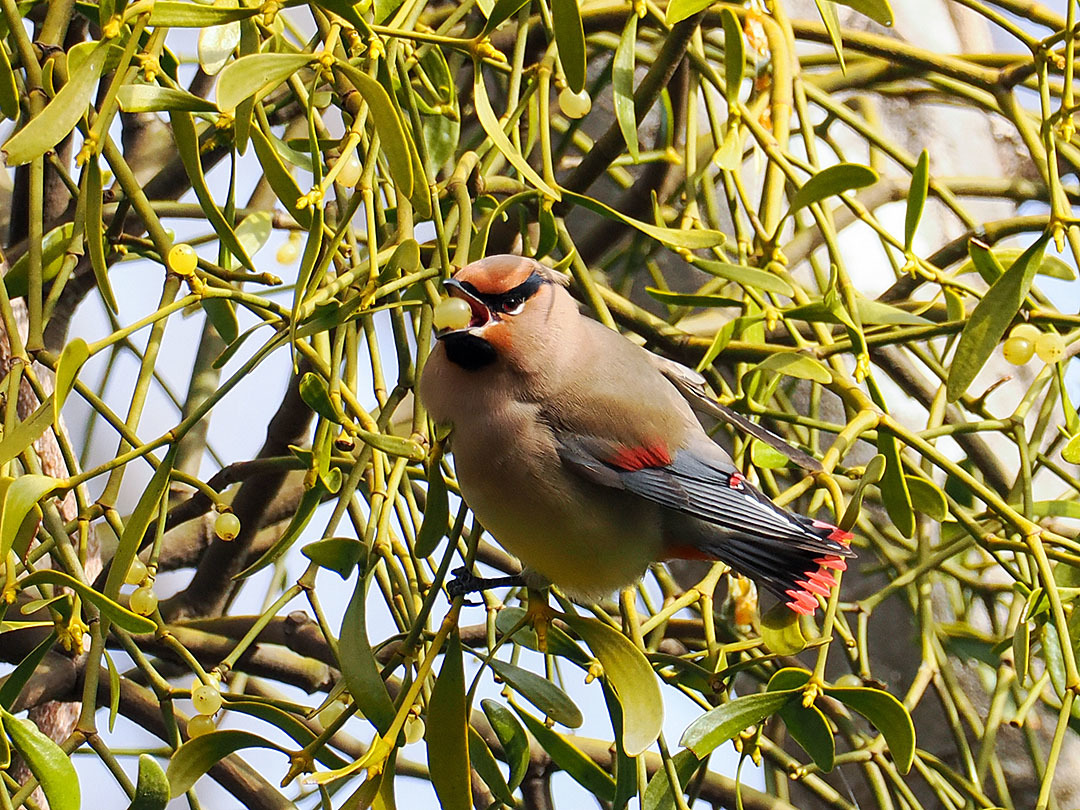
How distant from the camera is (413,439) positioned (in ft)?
2.31

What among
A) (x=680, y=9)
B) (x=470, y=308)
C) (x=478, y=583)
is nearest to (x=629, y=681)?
(x=478, y=583)

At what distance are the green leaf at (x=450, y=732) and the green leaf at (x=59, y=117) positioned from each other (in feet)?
1.02

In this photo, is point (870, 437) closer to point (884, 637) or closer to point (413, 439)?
point (413, 439)

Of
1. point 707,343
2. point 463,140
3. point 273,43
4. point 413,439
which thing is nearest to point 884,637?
point 707,343

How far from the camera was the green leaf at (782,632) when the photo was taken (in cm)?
76

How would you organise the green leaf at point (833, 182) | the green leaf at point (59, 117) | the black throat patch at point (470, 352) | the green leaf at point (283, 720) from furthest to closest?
1. the black throat patch at point (470, 352)
2. the green leaf at point (833, 182)
3. the green leaf at point (283, 720)
4. the green leaf at point (59, 117)

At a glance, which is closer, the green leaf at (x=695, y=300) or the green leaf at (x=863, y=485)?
the green leaf at (x=863, y=485)

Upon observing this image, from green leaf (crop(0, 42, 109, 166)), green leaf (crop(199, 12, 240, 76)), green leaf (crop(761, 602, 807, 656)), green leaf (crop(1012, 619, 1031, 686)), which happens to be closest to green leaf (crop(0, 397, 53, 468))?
green leaf (crop(0, 42, 109, 166))

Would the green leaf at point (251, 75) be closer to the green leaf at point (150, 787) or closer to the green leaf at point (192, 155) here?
the green leaf at point (192, 155)

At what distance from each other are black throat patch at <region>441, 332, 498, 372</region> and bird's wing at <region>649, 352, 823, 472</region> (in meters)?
0.13

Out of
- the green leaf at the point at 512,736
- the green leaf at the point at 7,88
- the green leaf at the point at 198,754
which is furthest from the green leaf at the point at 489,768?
the green leaf at the point at 7,88

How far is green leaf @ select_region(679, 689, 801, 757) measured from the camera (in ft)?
2.25

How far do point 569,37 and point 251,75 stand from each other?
0.18 m

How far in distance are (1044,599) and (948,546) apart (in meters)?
0.21
